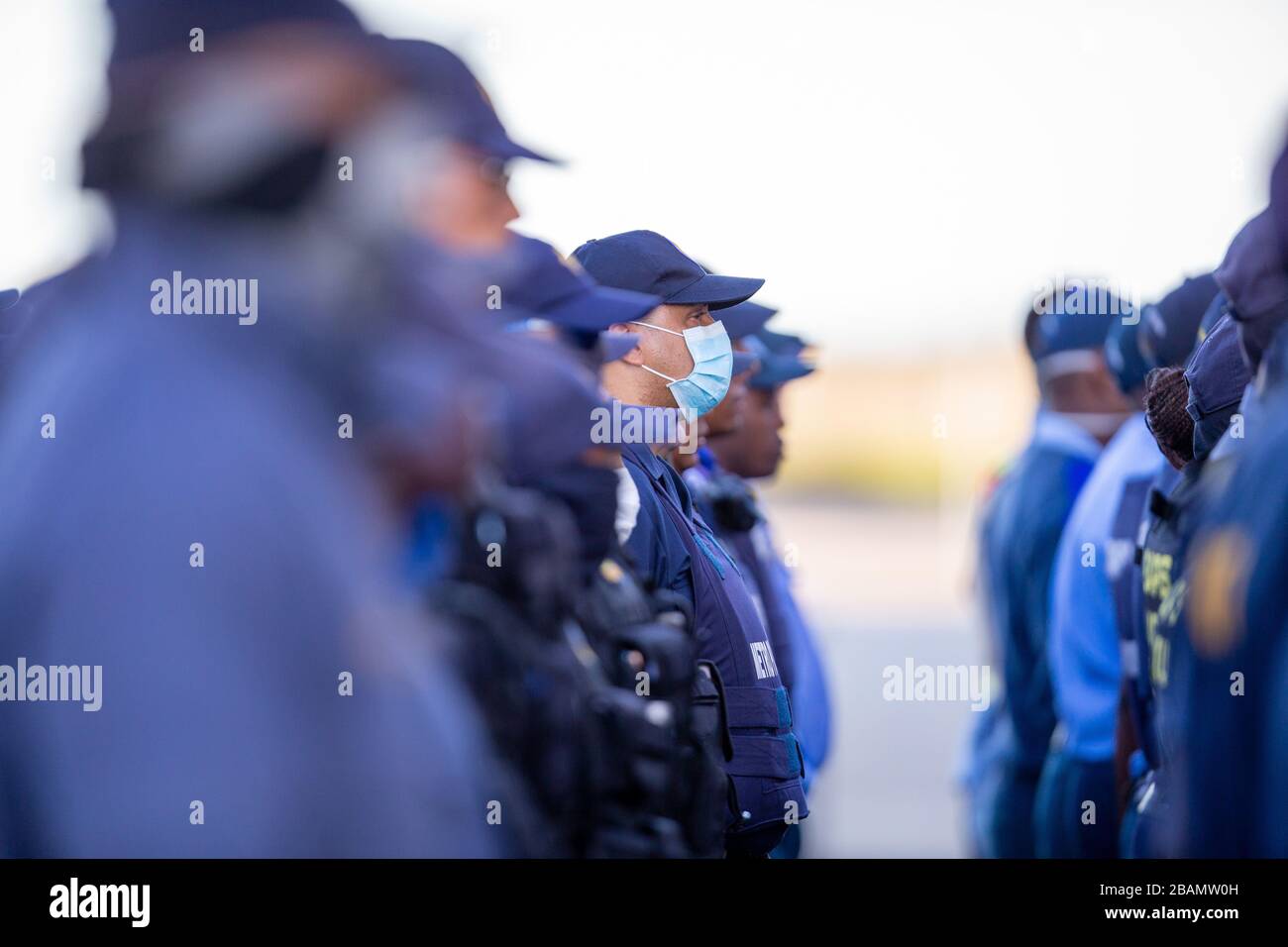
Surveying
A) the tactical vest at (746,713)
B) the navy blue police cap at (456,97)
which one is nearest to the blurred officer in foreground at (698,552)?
the tactical vest at (746,713)

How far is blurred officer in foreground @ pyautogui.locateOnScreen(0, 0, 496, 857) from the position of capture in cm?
128

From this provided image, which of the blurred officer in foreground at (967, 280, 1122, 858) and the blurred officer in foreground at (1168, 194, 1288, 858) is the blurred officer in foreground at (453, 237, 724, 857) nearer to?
the blurred officer in foreground at (1168, 194, 1288, 858)

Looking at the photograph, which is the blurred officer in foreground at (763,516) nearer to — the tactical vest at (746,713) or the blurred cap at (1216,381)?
the tactical vest at (746,713)

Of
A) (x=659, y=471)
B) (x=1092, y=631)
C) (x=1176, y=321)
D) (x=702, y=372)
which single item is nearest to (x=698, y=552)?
(x=659, y=471)

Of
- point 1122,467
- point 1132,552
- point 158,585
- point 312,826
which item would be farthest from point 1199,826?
point 1122,467

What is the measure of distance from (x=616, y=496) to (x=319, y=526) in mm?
1250

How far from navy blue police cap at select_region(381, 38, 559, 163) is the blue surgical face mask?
85cm

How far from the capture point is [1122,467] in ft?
13.6

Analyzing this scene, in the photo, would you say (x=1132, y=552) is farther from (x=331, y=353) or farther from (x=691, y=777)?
(x=331, y=353)

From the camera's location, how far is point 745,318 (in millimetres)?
3824

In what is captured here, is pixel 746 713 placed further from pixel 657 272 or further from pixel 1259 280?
pixel 1259 280

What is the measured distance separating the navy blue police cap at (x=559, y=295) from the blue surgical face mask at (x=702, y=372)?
60 cm

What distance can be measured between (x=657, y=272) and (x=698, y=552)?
1.93ft

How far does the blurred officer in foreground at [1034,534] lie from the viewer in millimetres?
4613
